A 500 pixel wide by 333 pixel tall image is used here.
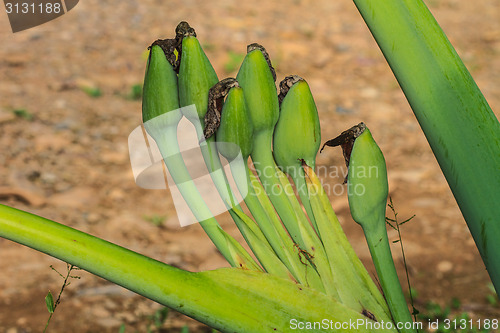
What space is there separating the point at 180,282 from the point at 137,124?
6.59ft

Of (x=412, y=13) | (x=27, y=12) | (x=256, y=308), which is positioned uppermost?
(x=27, y=12)

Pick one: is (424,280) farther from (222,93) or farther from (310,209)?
(222,93)

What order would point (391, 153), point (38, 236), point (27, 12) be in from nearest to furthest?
point (38, 236) → point (391, 153) → point (27, 12)

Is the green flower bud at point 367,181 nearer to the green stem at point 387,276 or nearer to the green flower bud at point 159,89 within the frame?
the green stem at point 387,276

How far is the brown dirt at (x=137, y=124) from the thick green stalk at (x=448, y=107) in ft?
3.58

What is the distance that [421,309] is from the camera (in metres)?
1.67

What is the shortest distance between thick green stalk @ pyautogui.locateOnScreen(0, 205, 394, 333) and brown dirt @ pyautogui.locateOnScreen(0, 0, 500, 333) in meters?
0.91

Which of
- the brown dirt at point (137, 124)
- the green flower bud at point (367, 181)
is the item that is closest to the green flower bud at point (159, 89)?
the green flower bud at point (367, 181)

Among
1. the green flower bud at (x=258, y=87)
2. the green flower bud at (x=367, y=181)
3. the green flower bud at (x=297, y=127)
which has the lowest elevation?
the green flower bud at (x=367, y=181)

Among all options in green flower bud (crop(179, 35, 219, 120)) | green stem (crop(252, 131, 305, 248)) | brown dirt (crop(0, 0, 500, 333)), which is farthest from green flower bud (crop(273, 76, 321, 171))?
brown dirt (crop(0, 0, 500, 333))

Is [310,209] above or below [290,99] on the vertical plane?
below

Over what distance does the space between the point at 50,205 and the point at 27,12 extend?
1810 mm

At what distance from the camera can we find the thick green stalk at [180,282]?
2.22 feet

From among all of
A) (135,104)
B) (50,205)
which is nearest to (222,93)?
(50,205)
